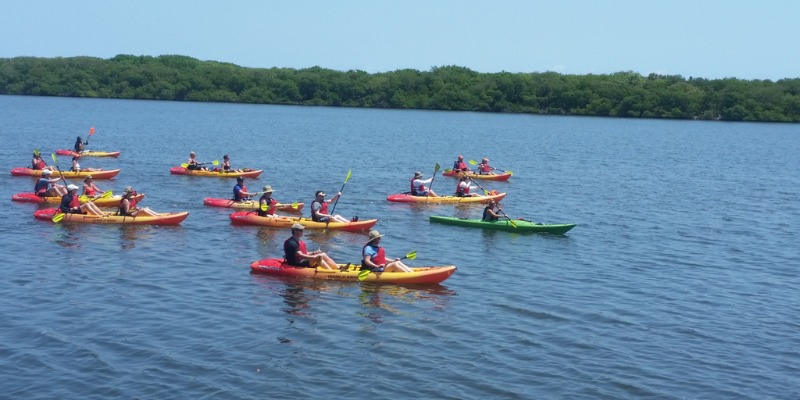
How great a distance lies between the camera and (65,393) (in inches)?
589

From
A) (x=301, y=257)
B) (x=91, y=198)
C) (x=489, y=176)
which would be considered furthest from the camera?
(x=489, y=176)

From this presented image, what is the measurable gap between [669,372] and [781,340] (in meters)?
3.97

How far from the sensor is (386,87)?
5694 inches

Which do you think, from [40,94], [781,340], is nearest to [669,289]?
[781,340]

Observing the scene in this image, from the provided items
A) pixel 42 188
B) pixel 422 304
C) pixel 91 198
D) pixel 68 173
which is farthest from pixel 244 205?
pixel 422 304

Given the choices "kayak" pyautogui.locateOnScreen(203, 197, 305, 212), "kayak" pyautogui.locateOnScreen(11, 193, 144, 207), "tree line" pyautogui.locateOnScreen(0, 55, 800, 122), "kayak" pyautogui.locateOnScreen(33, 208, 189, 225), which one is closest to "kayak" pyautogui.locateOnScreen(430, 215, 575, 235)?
"kayak" pyautogui.locateOnScreen(203, 197, 305, 212)

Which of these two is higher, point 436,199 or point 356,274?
point 436,199

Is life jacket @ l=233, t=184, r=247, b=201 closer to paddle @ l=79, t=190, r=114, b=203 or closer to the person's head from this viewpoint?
paddle @ l=79, t=190, r=114, b=203

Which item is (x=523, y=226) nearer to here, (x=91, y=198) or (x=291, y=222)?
(x=291, y=222)

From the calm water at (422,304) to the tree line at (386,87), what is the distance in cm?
8675

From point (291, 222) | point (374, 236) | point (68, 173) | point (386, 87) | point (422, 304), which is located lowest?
point (422, 304)

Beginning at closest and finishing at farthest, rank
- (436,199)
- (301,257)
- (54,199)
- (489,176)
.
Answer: (301,257) → (54,199) → (436,199) → (489,176)

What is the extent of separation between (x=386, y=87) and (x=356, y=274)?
123567 mm

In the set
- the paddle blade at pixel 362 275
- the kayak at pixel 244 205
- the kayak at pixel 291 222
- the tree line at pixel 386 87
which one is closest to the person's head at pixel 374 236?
the paddle blade at pixel 362 275
